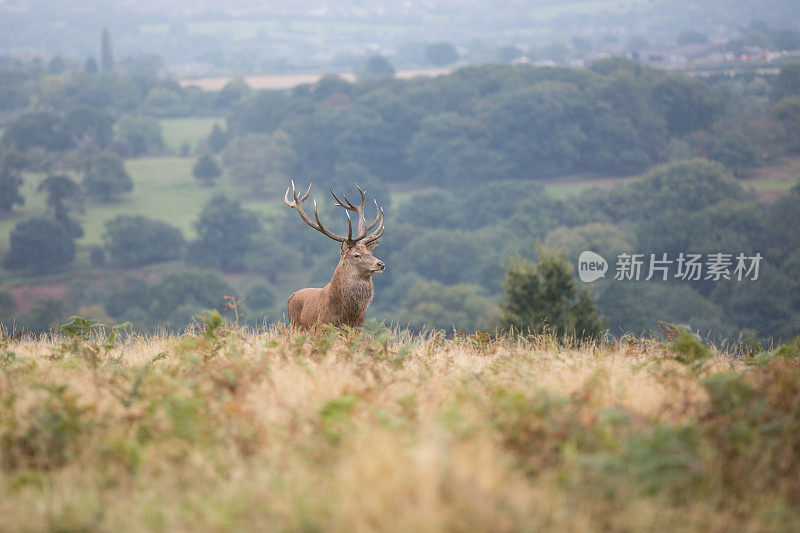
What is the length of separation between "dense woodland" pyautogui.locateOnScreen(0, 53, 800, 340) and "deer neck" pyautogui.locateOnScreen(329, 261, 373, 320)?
44.4m

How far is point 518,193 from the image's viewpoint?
109 meters

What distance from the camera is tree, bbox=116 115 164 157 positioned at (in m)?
138

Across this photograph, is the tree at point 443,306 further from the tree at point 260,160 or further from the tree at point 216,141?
the tree at point 216,141

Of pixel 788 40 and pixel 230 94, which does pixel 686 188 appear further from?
pixel 788 40

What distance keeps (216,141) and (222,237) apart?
1858 inches

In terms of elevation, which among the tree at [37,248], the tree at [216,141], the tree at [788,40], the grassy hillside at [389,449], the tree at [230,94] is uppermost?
the tree at [788,40]

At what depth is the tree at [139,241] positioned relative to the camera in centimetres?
9412

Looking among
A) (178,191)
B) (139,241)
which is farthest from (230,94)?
(139,241)

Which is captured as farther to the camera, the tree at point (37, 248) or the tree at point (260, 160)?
the tree at point (260, 160)

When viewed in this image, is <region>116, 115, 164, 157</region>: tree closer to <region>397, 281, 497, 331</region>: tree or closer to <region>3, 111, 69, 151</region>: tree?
<region>3, 111, 69, 151</region>: tree

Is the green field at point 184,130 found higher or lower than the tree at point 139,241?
higher

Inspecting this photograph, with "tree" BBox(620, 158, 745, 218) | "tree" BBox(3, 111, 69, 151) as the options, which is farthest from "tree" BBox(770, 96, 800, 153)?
"tree" BBox(3, 111, 69, 151)

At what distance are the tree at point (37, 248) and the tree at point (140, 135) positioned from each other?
161 feet

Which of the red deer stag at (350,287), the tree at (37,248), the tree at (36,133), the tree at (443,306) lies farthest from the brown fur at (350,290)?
the tree at (36,133)
